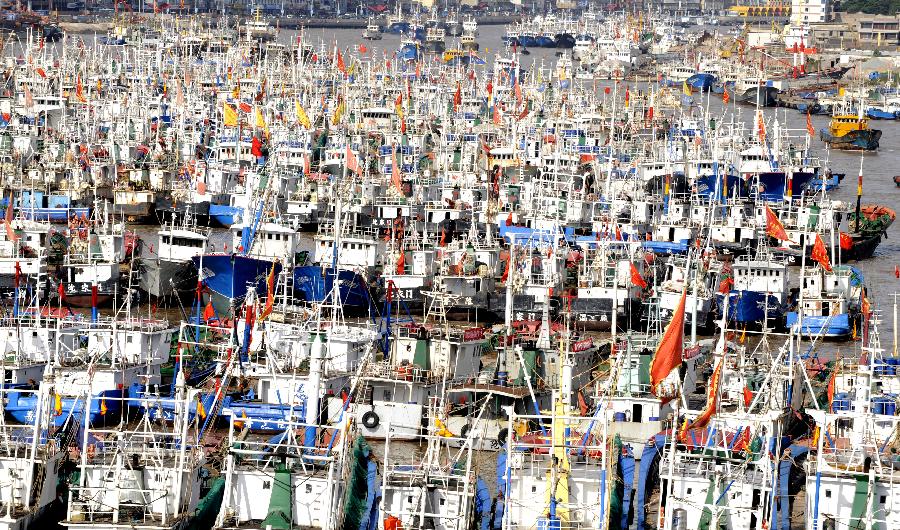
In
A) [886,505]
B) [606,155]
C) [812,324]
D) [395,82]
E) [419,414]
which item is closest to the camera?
[886,505]

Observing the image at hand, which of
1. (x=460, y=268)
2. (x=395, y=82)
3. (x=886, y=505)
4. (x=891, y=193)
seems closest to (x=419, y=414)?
(x=886, y=505)

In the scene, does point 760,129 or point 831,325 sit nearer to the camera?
point 831,325

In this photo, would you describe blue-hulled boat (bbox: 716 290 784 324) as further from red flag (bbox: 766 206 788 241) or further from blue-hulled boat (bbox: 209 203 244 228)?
blue-hulled boat (bbox: 209 203 244 228)

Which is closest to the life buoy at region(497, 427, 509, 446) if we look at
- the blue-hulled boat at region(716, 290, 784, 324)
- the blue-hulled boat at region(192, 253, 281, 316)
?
the blue-hulled boat at region(716, 290, 784, 324)

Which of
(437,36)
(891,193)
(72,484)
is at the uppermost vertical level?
(437,36)

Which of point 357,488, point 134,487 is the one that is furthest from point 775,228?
point 134,487

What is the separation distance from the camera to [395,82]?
116062 millimetres

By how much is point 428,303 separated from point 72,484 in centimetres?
2338

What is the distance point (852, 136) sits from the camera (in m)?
102

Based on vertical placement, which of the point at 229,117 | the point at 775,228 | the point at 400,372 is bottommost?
the point at 400,372

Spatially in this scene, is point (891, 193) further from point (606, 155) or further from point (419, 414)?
point (419, 414)

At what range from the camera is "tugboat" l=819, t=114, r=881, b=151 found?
10162 cm

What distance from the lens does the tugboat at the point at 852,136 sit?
333 ft

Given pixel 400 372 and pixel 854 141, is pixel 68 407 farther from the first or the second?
pixel 854 141
